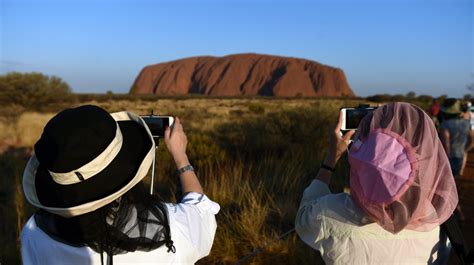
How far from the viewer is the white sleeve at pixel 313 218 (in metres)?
1.86

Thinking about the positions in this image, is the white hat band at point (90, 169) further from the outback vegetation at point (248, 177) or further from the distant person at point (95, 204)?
the outback vegetation at point (248, 177)

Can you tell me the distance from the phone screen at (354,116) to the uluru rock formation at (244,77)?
116 m

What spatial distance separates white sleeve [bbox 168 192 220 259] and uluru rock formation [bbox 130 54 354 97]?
4585 inches

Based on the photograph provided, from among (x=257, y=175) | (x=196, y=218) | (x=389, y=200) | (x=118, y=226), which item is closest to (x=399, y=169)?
(x=389, y=200)

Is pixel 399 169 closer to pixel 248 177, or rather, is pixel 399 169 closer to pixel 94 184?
pixel 94 184

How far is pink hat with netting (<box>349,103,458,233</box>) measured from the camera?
1.55 m

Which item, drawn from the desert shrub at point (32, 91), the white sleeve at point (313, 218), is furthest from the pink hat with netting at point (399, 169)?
the desert shrub at point (32, 91)

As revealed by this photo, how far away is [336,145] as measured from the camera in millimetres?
2061

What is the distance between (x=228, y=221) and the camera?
494cm

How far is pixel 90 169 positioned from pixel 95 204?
4.3 inches

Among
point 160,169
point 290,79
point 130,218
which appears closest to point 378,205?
point 130,218

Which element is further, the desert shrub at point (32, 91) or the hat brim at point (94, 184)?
the desert shrub at point (32, 91)

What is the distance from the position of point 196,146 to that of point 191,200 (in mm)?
7031

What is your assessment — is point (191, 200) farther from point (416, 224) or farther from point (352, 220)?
point (416, 224)
